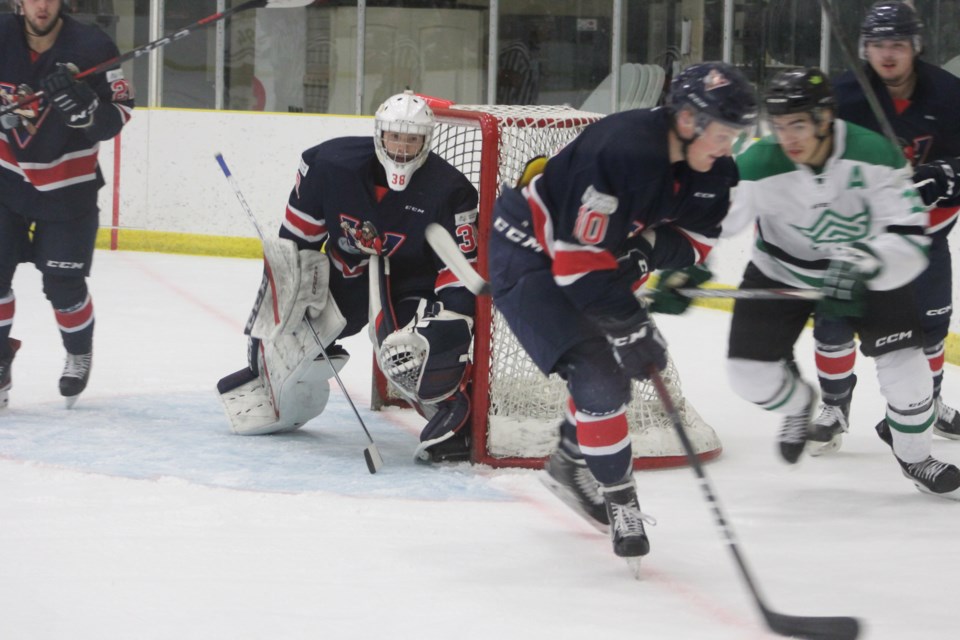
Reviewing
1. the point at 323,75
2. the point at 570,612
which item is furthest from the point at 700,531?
the point at 323,75

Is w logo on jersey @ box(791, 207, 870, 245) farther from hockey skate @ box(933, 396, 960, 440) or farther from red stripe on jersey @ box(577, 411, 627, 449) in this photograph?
hockey skate @ box(933, 396, 960, 440)

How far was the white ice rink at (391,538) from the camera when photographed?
2037 mm

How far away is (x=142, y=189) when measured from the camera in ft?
22.6

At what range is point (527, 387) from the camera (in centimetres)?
328

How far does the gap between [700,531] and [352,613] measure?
2.63ft

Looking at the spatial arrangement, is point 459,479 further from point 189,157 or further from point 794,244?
point 189,157

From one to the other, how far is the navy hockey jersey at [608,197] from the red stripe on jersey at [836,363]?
99 cm

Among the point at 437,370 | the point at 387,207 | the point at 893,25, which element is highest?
the point at 893,25

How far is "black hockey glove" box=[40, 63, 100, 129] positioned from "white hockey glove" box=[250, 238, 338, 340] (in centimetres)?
57

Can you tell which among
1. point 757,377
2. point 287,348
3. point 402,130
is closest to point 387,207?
point 402,130

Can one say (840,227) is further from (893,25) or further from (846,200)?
(893,25)

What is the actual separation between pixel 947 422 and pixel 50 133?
239cm

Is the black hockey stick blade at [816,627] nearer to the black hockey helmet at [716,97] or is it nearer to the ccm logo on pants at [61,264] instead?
the black hockey helmet at [716,97]

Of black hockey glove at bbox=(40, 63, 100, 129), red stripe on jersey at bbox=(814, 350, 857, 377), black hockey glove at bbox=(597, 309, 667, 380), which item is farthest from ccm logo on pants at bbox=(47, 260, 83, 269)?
red stripe on jersey at bbox=(814, 350, 857, 377)
